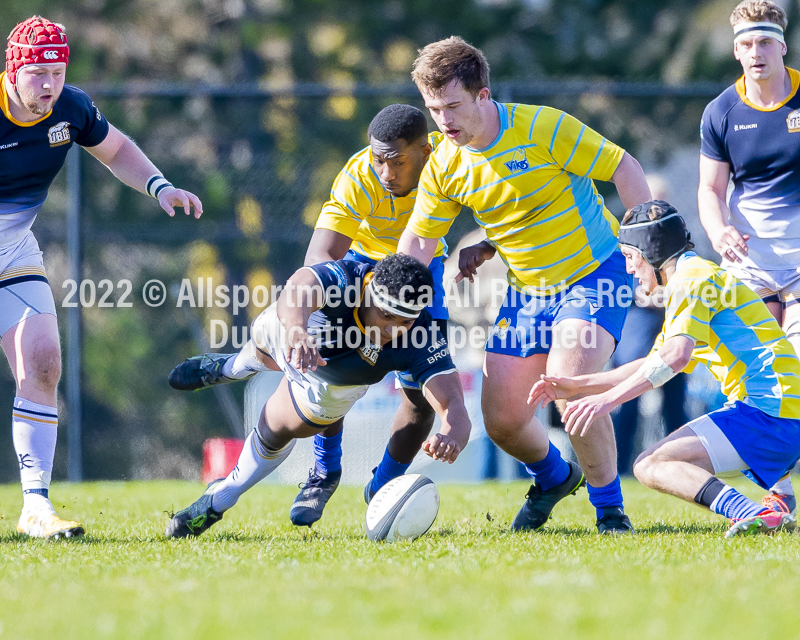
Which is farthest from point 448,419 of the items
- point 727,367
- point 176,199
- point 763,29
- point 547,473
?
point 763,29

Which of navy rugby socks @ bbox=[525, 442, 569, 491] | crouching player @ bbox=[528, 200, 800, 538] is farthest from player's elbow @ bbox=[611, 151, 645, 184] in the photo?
navy rugby socks @ bbox=[525, 442, 569, 491]

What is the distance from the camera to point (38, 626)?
9.02 ft

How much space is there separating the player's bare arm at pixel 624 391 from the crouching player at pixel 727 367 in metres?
0.01

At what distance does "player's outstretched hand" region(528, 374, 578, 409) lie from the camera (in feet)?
13.6

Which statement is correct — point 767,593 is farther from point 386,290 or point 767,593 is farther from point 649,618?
point 386,290

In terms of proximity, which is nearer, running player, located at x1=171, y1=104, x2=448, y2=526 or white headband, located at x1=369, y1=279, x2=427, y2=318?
white headband, located at x1=369, y1=279, x2=427, y2=318

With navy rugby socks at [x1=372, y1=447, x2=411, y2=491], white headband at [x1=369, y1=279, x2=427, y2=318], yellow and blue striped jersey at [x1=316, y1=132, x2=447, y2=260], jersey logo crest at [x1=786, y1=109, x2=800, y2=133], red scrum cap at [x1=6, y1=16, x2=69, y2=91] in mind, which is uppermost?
red scrum cap at [x1=6, y1=16, x2=69, y2=91]

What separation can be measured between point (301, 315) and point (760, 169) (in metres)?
2.66

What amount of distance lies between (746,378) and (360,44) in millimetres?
10032

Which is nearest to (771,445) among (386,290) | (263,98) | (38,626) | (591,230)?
(591,230)

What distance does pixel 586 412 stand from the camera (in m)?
4.01

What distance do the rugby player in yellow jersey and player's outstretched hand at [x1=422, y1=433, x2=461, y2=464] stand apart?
70cm

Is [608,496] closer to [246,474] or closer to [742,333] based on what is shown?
[742,333]

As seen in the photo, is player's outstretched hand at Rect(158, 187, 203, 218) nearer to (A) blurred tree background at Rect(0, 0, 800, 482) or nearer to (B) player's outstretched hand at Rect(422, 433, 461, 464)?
(B) player's outstretched hand at Rect(422, 433, 461, 464)
